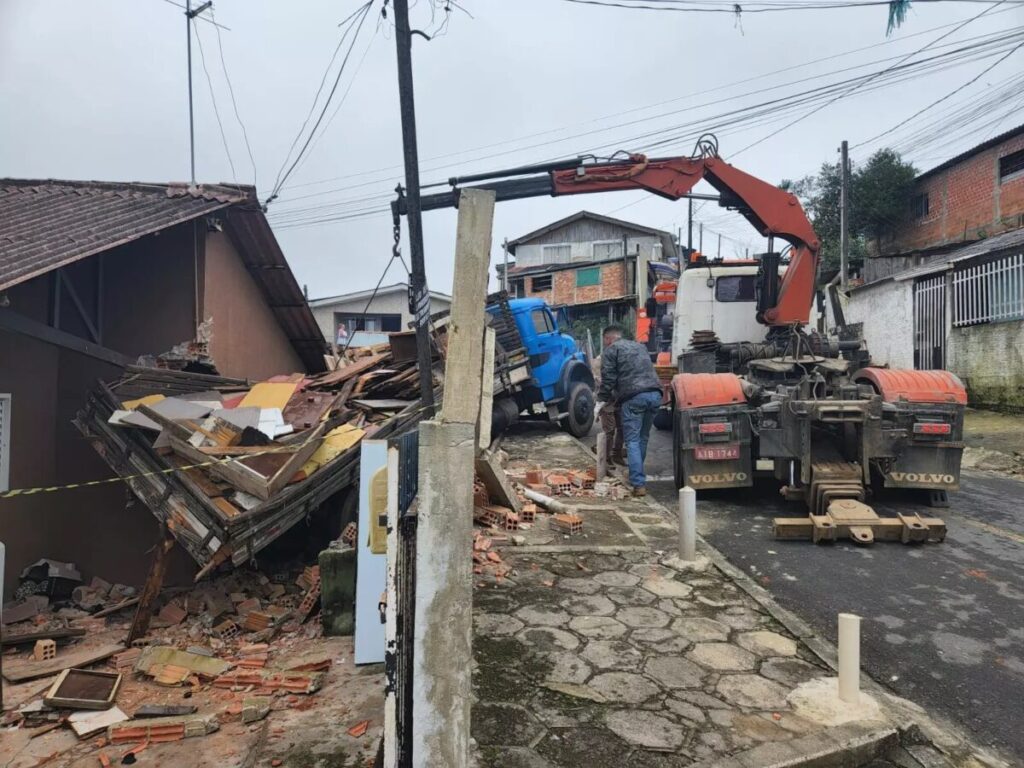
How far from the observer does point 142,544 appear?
6980 mm

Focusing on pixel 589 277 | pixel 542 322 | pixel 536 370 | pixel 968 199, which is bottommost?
pixel 536 370

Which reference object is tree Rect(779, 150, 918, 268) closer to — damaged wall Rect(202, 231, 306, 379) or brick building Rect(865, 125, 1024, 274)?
brick building Rect(865, 125, 1024, 274)

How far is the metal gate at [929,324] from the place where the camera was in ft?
42.1

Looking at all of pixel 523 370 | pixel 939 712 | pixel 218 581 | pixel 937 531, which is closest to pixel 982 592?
pixel 937 531

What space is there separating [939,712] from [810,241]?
665 centimetres

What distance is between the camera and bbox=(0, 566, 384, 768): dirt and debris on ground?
2.96 m

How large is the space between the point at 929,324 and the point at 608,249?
57.9 feet

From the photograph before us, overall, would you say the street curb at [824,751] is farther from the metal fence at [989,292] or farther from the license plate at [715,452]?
the metal fence at [989,292]

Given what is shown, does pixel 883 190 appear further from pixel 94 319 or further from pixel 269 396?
pixel 94 319

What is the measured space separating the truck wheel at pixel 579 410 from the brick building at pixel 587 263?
14.0m

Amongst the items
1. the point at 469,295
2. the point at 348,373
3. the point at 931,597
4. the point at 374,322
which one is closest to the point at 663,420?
the point at 348,373

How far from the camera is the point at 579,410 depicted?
11977 millimetres

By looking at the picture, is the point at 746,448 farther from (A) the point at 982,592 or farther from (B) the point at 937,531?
(A) the point at 982,592

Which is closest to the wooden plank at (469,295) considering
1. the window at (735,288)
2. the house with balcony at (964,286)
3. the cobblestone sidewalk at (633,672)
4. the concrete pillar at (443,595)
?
the concrete pillar at (443,595)
